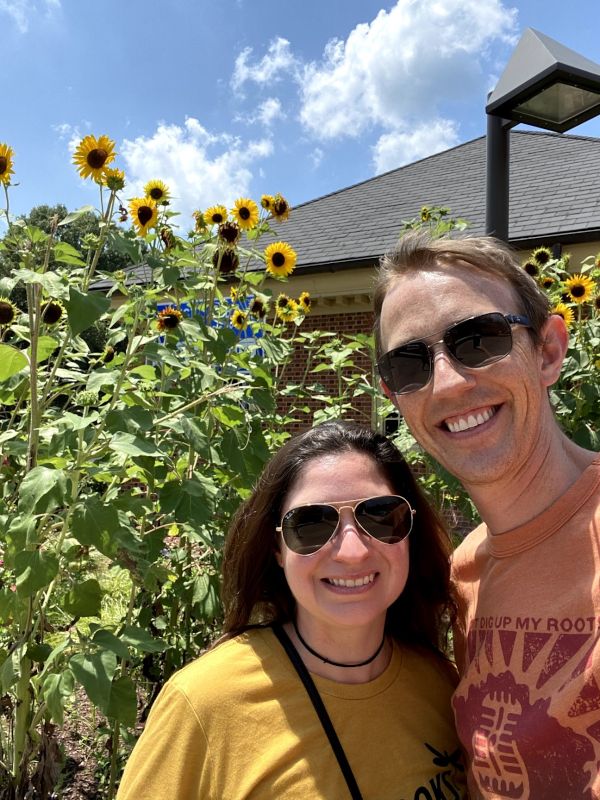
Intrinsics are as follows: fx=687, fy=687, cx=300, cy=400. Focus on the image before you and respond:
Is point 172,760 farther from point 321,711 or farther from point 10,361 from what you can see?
point 10,361

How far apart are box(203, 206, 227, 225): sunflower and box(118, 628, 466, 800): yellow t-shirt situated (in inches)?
84.8

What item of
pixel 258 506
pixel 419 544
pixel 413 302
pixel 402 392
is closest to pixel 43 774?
pixel 258 506

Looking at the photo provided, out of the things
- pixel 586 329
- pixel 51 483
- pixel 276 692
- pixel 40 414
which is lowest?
pixel 276 692

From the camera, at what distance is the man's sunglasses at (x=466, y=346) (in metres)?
1.48

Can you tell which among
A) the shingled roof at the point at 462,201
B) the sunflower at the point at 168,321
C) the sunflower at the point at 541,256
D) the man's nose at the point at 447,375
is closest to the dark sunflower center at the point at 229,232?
the sunflower at the point at 168,321

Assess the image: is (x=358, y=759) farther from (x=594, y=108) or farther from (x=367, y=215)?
(x=367, y=215)

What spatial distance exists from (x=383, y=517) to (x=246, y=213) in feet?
8.09

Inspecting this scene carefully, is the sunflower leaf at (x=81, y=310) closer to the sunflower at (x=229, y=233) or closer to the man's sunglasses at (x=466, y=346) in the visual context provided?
the man's sunglasses at (x=466, y=346)

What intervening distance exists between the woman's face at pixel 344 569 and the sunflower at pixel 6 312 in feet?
5.01

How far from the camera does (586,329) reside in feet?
11.2

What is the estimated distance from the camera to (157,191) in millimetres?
2895

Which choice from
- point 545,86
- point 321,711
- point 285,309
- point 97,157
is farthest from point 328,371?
point 321,711

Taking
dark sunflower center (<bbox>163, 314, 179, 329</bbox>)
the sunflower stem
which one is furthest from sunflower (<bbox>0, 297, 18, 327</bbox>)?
dark sunflower center (<bbox>163, 314, 179, 329</bbox>)

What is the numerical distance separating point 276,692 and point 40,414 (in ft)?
4.14
